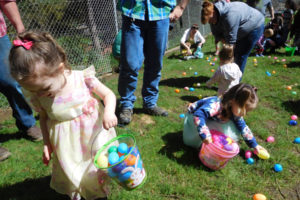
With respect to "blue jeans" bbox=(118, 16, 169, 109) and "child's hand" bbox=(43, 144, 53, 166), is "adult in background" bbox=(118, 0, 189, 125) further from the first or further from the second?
"child's hand" bbox=(43, 144, 53, 166)

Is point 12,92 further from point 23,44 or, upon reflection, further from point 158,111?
point 158,111

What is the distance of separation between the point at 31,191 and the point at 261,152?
245 centimetres

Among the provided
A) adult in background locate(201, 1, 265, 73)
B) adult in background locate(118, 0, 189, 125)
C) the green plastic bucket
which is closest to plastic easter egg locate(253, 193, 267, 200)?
adult in background locate(118, 0, 189, 125)

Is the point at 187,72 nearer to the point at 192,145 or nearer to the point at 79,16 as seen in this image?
the point at 79,16

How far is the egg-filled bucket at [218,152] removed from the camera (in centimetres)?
216

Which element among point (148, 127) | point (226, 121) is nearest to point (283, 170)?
point (226, 121)

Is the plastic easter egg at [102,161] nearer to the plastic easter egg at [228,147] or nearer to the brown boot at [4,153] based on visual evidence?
the plastic easter egg at [228,147]

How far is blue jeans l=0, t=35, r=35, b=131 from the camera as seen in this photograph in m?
2.45

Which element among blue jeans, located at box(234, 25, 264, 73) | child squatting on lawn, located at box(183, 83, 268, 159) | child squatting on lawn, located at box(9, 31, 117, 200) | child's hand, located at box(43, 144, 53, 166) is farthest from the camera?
blue jeans, located at box(234, 25, 264, 73)

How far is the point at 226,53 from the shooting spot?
364 cm

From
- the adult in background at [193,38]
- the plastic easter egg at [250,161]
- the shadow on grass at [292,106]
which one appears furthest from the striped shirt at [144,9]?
the adult in background at [193,38]

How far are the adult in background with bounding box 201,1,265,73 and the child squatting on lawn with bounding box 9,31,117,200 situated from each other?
8.82 ft

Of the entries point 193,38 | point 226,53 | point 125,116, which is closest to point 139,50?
point 125,116

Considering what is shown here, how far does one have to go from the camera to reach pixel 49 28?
461 cm
